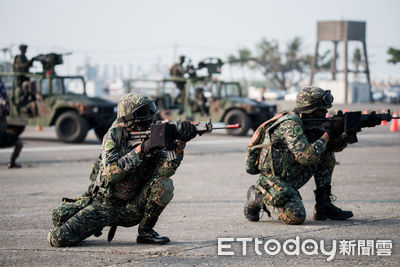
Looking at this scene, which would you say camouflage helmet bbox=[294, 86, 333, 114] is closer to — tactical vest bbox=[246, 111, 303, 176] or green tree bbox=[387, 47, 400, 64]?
tactical vest bbox=[246, 111, 303, 176]

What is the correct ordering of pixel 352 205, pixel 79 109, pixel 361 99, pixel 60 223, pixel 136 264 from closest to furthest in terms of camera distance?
pixel 136 264
pixel 60 223
pixel 352 205
pixel 79 109
pixel 361 99

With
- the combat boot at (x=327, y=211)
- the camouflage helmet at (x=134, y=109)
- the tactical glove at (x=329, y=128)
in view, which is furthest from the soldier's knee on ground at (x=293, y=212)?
the camouflage helmet at (x=134, y=109)

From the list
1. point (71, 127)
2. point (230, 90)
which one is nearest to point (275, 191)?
point (71, 127)

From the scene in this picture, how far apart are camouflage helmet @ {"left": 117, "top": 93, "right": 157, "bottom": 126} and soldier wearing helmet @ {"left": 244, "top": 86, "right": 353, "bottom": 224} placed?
146cm

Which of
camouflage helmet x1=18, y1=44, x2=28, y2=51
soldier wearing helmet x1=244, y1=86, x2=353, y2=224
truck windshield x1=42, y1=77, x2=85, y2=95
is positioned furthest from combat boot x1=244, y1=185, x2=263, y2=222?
camouflage helmet x1=18, y1=44, x2=28, y2=51

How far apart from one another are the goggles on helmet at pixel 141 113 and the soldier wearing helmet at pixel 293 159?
1458 mm

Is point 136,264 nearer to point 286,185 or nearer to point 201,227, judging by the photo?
point 201,227

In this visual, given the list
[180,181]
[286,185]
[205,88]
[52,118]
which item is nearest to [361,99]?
[205,88]

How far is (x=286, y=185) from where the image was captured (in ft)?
23.1

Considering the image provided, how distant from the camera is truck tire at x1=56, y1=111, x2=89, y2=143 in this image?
60.5 feet

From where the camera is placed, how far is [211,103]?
72.1ft

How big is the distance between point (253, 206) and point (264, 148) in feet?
1.95

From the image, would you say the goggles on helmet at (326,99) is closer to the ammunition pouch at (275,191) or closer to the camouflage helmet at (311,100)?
the camouflage helmet at (311,100)

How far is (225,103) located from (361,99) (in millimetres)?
38963
